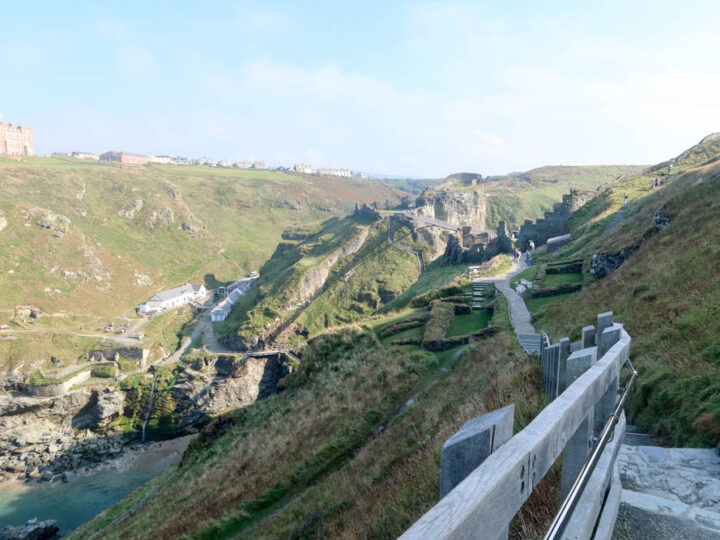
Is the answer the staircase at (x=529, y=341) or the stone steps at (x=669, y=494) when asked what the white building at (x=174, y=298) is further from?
the stone steps at (x=669, y=494)

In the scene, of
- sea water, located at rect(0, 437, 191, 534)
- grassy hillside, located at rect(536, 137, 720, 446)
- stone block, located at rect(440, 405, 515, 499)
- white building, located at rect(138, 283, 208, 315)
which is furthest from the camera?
white building, located at rect(138, 283, 208, 315)

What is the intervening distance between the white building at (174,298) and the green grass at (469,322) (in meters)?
77.2

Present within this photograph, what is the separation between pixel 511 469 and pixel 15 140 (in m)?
208

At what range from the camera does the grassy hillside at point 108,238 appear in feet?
262

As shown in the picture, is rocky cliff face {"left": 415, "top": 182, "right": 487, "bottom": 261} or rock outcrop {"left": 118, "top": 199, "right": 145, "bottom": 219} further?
rock outcrop {"left": 118, "top": 199, "right": 145, "bottom": 219}

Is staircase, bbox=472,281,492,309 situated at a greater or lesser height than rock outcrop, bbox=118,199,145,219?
lesser

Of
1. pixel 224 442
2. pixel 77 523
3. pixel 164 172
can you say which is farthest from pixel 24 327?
pixel 164 172

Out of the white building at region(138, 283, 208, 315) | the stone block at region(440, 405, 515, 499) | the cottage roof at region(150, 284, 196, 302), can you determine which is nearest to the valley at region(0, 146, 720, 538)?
the stone block at region(440, 405, 515, 499)

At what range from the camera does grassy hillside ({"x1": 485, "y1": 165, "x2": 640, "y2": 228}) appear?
373 ft

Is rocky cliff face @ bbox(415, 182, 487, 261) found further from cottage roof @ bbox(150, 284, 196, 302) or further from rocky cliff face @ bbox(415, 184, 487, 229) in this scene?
cottage roof @ bbox(150, 284, 196, 302)

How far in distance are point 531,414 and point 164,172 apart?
196956 millimetres

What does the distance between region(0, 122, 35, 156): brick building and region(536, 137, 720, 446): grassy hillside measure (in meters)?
192

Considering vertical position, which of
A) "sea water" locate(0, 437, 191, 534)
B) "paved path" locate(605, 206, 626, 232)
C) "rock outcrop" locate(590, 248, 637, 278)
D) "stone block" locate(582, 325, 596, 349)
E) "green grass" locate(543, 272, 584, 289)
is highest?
"paved path" locate(605, 206, 626, 232)

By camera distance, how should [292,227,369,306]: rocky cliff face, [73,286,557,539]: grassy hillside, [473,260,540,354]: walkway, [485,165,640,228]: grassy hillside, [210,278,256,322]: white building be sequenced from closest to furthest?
[73,286,557,539]: grassy hillside → [473,260,540,354]: walkway → [292,227,369,306]: rocky cliff face → [210,278,256,322]: white building → [485,165,640,228]: grassy hillside
